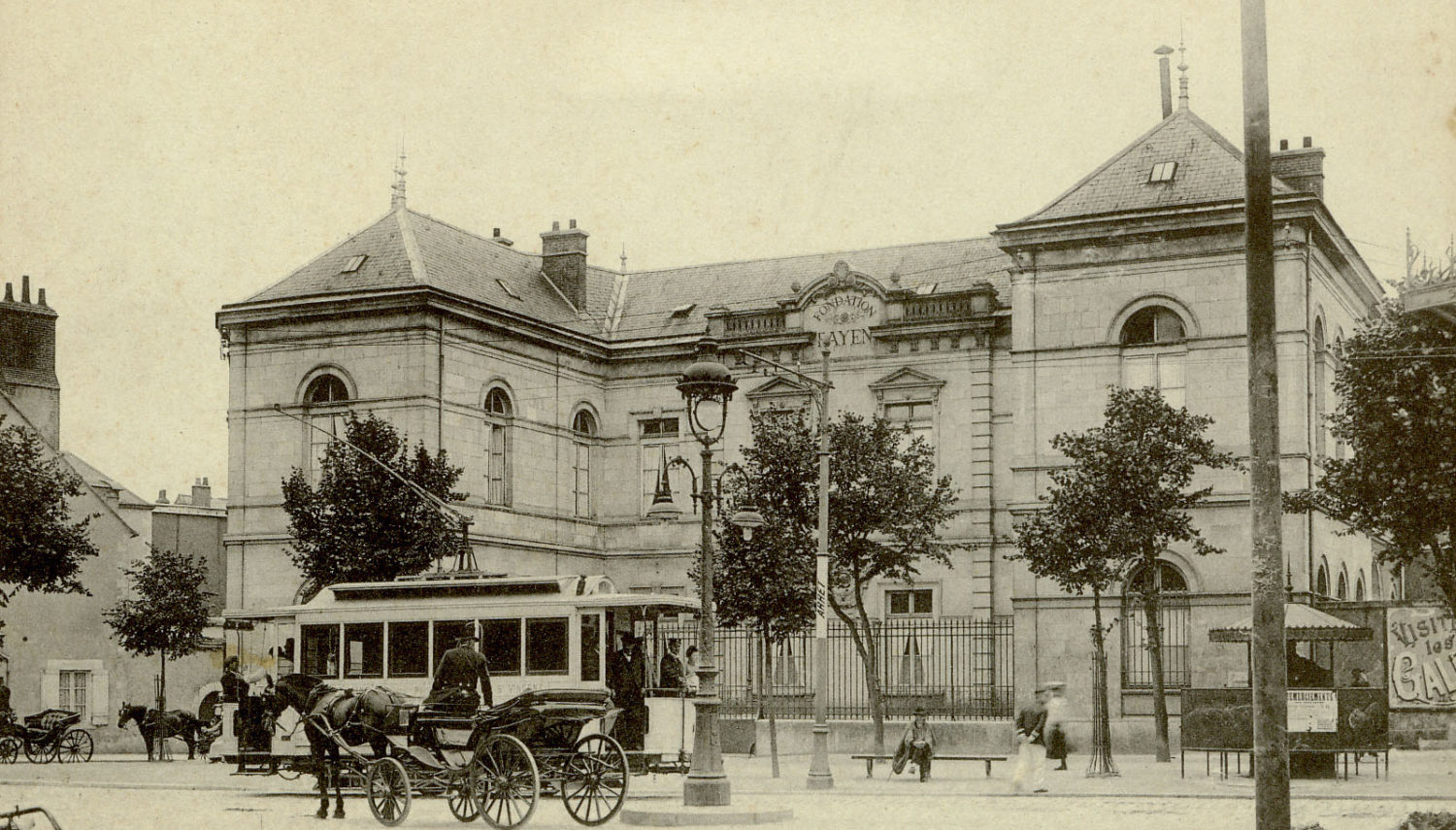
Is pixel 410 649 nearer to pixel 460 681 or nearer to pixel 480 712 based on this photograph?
pixel 460 681

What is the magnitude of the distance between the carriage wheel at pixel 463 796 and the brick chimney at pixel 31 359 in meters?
23.0

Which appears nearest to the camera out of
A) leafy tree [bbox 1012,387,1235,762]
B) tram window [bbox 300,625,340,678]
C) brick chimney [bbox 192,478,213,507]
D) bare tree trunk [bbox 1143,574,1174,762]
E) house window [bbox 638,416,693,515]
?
tram window [bbox 300,625,340,678]

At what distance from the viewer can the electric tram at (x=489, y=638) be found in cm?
2192

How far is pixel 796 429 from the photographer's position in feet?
96.9

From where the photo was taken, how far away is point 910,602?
36.8 m

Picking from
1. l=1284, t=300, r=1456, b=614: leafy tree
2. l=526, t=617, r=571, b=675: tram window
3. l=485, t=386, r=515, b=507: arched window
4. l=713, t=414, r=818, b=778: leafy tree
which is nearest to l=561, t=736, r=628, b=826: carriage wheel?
l=526, t=617, r=571, b=675: tram window

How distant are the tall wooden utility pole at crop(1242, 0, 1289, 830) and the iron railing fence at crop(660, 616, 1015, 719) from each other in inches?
825

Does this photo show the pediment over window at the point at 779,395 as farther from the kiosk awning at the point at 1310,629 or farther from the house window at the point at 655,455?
the kiosk awning at the point at 1310,629

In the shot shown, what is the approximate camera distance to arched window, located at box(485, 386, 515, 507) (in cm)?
3709

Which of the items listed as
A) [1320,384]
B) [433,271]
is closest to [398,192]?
[433,271]

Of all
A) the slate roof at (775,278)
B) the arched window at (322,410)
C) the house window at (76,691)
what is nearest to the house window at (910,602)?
the slate roof at (775,278)

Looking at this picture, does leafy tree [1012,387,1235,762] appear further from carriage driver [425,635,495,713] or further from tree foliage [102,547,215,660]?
tree foliage [102,547,215,660]

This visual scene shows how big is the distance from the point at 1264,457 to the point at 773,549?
1647cm

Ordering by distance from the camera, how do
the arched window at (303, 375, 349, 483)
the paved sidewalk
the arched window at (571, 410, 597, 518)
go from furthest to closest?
the arched window at (571, 410, 597, 518), the arched window at (303, 375, 349, 483), the paved sidewalk
